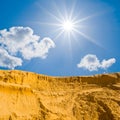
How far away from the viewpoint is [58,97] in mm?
32500

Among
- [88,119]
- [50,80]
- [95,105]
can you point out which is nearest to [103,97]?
[95,105]

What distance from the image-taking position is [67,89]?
3428 cm

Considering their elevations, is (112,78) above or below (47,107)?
above

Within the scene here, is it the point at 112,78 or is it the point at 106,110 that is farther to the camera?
the point at 112,78

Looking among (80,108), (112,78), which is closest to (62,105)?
(80,108)

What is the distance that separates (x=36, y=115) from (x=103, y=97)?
7635mm

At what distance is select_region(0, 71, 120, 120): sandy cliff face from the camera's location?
29234 millimetres

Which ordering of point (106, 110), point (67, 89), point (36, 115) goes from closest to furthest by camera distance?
1. point (36, 115)
2. point (106, 110)
3. point (67, 89)

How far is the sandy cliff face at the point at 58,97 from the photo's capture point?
29234 mm

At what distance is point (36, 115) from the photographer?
28.8 m

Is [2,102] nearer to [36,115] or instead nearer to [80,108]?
[36,115]

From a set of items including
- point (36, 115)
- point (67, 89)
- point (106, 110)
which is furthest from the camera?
point (67, 89)

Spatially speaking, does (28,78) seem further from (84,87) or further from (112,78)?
(112,78)

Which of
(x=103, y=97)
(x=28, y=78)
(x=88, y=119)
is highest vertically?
(x=28, y=78)
